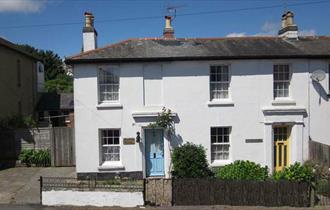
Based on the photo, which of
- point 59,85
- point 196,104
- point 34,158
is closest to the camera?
point 196,104

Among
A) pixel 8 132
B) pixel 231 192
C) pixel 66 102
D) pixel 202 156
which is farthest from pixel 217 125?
pixel 66 102

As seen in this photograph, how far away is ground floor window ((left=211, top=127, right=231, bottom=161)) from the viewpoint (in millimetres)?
16672

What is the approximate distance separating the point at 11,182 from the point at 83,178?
127 inches

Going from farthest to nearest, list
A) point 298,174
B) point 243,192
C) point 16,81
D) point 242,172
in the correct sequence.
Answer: point 16,81 < point 242,172 < point 298,174 < point 243,192

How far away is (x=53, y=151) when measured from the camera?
19.1 m

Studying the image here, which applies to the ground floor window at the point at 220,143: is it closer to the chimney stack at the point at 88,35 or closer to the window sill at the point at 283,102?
the window sill at the point at 283,102

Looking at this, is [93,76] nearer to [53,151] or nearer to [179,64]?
[179,64]

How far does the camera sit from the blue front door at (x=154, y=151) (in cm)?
1653

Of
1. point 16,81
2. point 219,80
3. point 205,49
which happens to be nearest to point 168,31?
point 205,49

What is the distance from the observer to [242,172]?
569 inches

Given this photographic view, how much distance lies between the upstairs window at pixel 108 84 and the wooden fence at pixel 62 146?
4.00 meters

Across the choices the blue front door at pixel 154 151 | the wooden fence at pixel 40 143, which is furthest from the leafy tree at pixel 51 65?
the blue front door at pixel 154 151

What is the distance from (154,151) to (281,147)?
20.2 feet

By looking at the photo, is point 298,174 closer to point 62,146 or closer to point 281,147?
point 281,147
